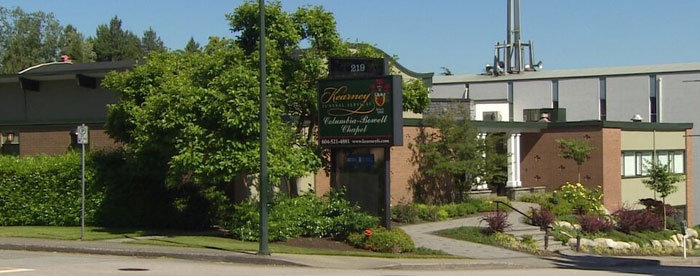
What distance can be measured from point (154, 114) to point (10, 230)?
617cm

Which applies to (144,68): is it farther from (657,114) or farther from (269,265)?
(657,114)

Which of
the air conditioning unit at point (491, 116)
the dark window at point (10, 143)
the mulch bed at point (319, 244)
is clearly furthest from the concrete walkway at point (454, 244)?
the air conditioning unit at point (491, 116)

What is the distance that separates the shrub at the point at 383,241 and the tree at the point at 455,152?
369 inches

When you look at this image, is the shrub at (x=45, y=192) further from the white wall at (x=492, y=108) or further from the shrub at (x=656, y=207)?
the white wall at (x=492, y=108)

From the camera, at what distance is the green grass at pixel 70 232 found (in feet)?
78.3

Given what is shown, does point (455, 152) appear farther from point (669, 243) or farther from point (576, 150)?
point (669, 243)

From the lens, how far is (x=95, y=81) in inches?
1389

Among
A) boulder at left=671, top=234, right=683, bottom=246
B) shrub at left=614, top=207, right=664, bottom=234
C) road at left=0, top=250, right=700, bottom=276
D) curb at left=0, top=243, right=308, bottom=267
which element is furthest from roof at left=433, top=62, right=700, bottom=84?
curb at left=0, top=243, right=308, bottom=267

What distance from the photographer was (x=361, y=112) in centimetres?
2292

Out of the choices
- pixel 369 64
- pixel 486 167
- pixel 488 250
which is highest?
pixel 369 64

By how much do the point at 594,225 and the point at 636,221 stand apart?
131 inches

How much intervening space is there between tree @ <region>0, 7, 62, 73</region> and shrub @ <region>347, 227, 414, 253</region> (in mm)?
68529

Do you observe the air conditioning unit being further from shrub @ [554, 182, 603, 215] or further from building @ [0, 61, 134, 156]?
building @ [0, 61, 134, 156]

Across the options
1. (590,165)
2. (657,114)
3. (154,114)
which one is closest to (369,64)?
(154,114)
